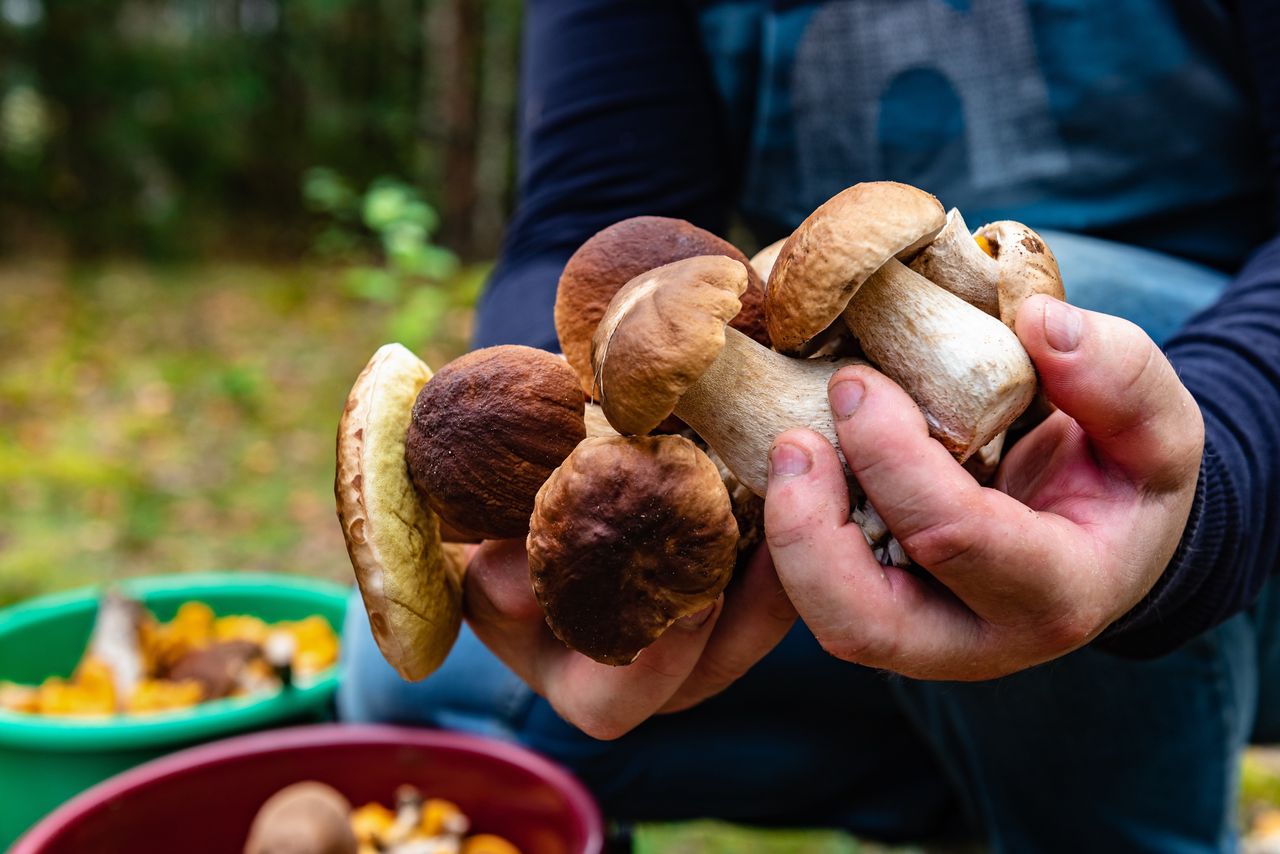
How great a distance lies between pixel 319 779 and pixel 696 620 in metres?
0.79

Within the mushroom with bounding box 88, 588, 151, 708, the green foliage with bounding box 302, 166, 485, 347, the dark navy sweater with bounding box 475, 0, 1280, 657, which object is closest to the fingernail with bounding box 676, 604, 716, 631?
the dark navy sweater with bounding box 475, 0, 1280, 657

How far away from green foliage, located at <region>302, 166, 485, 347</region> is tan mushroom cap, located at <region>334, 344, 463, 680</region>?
7.56ft

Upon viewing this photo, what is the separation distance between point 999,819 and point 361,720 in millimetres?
838

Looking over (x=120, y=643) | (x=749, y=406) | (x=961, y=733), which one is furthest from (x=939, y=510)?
→ (x=120, y=643)

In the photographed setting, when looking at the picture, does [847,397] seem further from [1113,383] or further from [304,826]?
[304,826]

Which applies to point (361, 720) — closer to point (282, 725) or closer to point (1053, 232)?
point (282, 725)

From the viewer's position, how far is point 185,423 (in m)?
3.49

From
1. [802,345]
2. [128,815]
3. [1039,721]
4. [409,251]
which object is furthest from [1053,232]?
[409,251]

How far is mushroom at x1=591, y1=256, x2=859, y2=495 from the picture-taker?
1.72 feet

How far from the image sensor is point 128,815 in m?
1.12

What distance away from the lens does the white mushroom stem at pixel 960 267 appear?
0.62m

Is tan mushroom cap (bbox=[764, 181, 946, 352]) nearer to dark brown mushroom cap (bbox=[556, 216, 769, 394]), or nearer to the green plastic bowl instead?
dark brown mushroom cap (bbox=[556, 216, 769, 394])

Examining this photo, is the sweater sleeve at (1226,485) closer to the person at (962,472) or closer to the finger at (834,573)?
the person at (962,472)

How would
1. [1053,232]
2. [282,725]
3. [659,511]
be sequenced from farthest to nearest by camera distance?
[282,725] < [1053,232] < [659,511]
